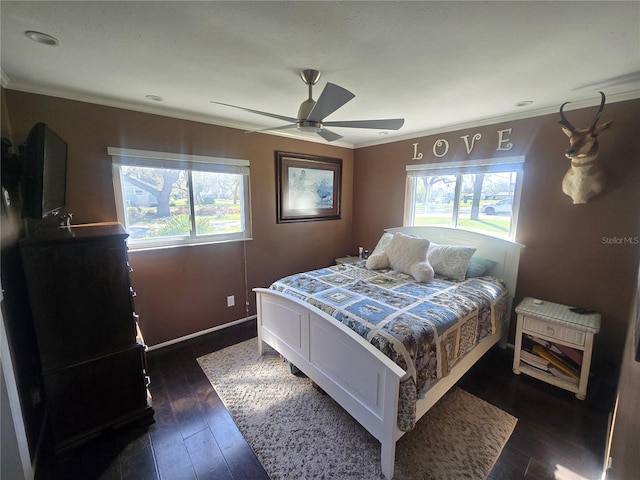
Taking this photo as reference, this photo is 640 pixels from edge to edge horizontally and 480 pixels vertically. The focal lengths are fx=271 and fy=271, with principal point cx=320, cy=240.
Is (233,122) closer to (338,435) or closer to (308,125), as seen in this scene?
(308,125)

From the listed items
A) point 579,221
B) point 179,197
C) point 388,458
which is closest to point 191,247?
point 179,197

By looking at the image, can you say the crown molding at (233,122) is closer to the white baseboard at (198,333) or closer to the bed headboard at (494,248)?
the bed headboard at (494,248)

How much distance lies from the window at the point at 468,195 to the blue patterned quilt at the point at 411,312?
740mm

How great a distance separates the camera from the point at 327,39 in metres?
1.44

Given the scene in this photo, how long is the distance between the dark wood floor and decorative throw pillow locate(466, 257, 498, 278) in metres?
0.95

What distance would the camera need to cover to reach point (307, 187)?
3.91 m

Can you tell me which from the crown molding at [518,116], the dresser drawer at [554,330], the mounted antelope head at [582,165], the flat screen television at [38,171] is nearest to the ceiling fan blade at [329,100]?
the flat screen television at [38,171]

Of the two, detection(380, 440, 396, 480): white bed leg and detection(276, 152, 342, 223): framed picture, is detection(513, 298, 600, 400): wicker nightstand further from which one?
detection(276, 152, 342, 223): framed picture

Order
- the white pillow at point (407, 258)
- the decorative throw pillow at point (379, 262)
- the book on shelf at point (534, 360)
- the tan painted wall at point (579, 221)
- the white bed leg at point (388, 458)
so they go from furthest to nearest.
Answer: the decorative throw pillow at point (379, 262), the white pillow at point (407, 258), the book on shelf at point (534, 360), the tan painted wall at point (579, 221), the white bed leg at point (388, 458)

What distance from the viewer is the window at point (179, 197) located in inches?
101

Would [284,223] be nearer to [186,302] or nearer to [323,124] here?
[186,302]

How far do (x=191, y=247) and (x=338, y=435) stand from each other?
229cm

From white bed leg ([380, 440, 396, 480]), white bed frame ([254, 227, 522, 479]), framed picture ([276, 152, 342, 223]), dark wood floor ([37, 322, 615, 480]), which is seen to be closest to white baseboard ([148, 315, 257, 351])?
dark wood floor ([37, 322, 615, 480])

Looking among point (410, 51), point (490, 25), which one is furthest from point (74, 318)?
point (490, 25)
